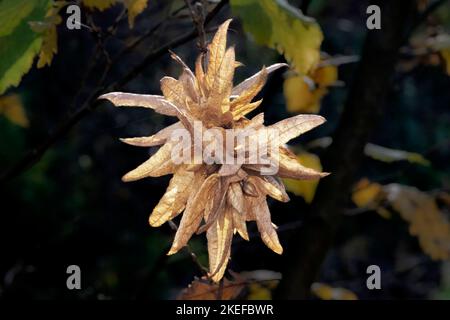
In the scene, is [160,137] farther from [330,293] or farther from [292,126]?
[330,293]

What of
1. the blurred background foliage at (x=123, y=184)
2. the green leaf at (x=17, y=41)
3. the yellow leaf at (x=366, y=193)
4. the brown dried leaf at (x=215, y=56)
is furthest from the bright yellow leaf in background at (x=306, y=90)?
the brown dried leaf at (x=215, y=56)

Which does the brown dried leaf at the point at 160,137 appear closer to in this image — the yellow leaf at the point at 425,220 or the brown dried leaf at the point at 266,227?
the brown dried leaf at the point at 266,227

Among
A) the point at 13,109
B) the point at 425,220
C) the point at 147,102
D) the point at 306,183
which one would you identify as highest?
the point at 147,102

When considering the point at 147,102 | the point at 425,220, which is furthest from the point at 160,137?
the point at 425,220

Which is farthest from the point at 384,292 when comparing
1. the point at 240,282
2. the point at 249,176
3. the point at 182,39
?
the point at 249,176

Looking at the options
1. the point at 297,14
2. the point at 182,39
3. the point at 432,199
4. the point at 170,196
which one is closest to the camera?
the point at 170,196

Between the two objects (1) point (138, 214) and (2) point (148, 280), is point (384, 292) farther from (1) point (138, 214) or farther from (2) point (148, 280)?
(2) point (148, 280)
